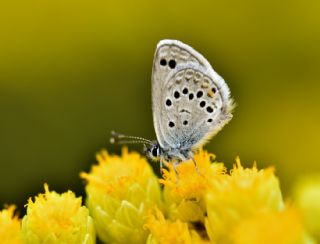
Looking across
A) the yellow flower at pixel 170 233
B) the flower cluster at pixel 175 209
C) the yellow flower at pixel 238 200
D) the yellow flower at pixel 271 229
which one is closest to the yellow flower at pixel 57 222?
the flower cluster at pixel 175 209

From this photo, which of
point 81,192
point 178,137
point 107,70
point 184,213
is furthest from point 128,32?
point 184,213

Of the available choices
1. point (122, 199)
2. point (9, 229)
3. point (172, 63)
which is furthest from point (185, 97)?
point (9, 229)

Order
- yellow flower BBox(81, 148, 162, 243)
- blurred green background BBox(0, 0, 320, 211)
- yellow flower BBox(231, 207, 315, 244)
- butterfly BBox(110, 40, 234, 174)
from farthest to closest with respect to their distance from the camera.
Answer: blurred green background BBox(0, 0, 320, 211)
butterfly BBox(110, 40, 234, 174)
yellow flower BBox(81, 148, 162, 243)
yellow flower BBox(231, 207, 315, 244)

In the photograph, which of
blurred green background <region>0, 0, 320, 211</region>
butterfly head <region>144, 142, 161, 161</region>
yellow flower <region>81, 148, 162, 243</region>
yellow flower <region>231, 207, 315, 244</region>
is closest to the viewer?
yellow flower <region>231, 207, 315, 244</region>

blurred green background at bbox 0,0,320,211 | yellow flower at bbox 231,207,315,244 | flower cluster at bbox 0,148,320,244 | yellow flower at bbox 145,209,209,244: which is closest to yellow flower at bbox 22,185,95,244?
flower cluster at bbox 0,148,320,244

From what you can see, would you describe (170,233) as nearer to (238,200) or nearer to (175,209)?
(175,209)

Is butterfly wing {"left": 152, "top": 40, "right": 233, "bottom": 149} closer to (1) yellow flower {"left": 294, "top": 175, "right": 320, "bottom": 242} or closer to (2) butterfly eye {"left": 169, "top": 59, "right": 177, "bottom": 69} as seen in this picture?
(2) butterfly eye {"left": 169, "top": 59, "right": 177, "bottom": 69}

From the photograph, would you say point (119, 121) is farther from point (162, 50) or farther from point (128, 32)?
point (162, 50)
